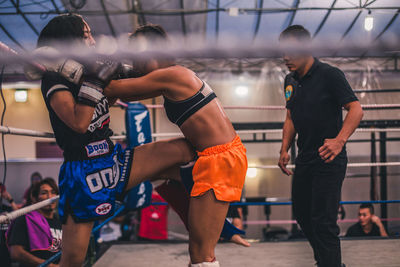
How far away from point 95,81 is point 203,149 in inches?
15.7

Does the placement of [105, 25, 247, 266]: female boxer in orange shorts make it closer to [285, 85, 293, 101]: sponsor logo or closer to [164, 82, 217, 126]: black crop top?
[164, 82, 217, 126]: black crop top

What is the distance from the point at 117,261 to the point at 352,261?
1255 millimetres

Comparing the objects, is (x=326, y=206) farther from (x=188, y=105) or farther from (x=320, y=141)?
(x=188, y=105)

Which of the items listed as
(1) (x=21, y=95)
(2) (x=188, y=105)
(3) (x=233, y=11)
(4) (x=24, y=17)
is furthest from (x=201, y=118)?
(1) (x=21, y=95)

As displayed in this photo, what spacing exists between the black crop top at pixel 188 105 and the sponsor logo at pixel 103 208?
347mm

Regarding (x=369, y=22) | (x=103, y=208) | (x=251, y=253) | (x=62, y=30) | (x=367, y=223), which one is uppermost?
(x=369, y=22)

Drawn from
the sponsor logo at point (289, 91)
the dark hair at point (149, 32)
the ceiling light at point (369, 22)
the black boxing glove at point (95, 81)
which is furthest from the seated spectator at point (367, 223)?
the ceiling light at point (369, 22)

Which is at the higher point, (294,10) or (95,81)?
(294,10)

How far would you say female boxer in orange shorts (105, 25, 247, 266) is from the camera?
1106 millimetres

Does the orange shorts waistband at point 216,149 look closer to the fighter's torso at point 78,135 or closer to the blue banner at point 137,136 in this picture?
the fighter's torso at point 78,135

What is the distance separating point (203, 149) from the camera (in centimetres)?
115

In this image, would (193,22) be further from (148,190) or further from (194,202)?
(194,202)

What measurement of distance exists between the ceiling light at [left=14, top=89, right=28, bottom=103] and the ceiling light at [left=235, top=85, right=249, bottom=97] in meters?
5.09

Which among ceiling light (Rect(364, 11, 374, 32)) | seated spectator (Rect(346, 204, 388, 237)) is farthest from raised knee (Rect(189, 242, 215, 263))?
ceiling light (Rect(364, 11, 374, 32))
